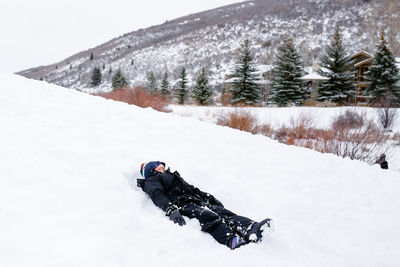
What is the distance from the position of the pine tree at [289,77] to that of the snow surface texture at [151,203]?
758 inches

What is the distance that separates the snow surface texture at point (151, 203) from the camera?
89.8 inches

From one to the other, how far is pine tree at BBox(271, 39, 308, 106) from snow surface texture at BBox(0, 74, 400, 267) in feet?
63.1

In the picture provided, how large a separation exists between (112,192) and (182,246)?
1.19m

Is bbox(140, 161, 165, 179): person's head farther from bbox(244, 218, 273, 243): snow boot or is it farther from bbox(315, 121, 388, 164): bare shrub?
bbox(315, 121, 388, 164): bare shrub

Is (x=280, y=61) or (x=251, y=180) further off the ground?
(x=280, y=61)

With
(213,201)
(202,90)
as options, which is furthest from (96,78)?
(213,201)

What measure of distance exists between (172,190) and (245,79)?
22.5 m

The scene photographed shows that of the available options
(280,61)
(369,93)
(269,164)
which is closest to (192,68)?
(280,61)

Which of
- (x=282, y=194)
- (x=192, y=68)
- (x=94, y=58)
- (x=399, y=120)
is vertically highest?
(x=94, y=58)

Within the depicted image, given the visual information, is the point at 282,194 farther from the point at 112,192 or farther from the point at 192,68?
the point at 192,68

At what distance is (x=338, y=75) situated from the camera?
22.6 meters

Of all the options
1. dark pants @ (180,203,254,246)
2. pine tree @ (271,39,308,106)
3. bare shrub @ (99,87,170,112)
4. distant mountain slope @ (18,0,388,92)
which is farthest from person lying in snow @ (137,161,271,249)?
distant mountain slope @ (18,0,388,92)

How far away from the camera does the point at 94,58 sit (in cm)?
10944

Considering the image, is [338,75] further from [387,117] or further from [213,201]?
[213,201]
